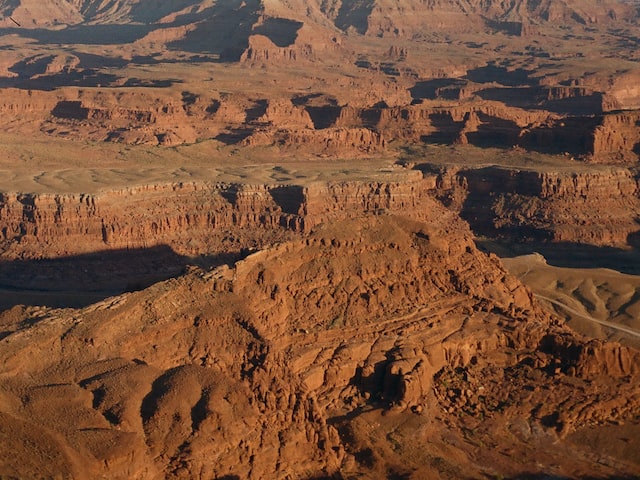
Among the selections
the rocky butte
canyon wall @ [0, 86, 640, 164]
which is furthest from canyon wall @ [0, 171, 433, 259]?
canyon wall @ [0, 86, 640, 164]

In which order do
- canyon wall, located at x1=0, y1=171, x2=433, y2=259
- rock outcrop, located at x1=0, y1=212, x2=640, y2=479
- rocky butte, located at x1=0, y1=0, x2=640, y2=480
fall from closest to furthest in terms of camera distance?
rock outcrop, located at x1=0, y1=212, x2=640, y2=479 → rocky butte, located at x1=0, y1=0, x2=640, y2=480 → canyon wall, located at x1=0, y1=171, x2=433, y2=259

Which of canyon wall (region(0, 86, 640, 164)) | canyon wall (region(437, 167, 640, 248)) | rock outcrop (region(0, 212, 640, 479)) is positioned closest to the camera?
rock outcrop (region(0, 212, 640, 479))

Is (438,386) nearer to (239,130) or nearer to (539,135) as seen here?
(539,135)

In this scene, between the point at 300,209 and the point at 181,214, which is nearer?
the point at 181,214

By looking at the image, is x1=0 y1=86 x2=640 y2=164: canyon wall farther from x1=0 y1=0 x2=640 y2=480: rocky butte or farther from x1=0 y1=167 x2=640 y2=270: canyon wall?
x1=0 y1=0 x2=640 y2=480: rocky butte

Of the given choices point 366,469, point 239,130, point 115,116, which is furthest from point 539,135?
point 366,469

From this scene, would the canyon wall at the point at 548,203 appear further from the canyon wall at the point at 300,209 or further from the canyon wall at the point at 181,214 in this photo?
the canyon wall at the point at 181,214

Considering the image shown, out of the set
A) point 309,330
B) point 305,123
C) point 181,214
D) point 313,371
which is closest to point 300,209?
point 181,214

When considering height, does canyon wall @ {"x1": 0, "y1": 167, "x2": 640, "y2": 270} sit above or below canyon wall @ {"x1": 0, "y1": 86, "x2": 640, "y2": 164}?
below

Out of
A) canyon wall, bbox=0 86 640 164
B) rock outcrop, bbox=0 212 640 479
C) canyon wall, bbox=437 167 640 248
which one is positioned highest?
rock outcrop, bbox=0 212 640 479

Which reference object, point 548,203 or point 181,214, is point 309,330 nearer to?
point 181,214

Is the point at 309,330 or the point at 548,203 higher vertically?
the point at 309,330
